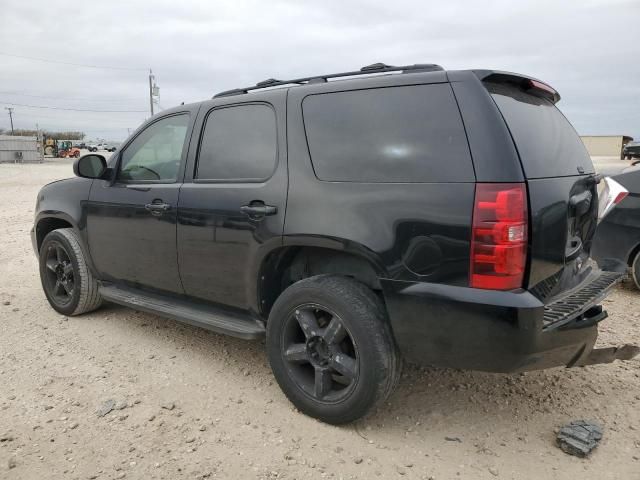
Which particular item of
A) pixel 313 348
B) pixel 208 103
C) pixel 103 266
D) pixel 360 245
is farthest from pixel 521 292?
pixel 103 266

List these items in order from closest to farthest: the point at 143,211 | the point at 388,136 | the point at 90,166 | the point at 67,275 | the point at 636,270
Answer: the point at 388,136 < the point at 143,211 < the point at 90,166 < the point at 67,275 < the point at 636,270

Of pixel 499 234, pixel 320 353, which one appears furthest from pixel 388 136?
pixel 320 353

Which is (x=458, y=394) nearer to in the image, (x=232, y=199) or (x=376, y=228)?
(x=376, y=228)

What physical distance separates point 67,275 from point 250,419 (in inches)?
101

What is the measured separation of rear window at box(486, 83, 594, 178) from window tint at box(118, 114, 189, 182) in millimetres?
2191

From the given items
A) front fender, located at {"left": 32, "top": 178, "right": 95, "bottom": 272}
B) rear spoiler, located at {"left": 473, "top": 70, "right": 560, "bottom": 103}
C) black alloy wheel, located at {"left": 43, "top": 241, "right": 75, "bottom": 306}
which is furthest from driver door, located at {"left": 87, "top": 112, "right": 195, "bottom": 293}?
rear spoiler, located at {"left": 473, "top": 70, "right": 560, "bottom": 103}

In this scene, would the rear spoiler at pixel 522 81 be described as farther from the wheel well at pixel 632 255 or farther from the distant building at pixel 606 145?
the distant building at pixel 606 145

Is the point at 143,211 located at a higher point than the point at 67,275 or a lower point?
higher

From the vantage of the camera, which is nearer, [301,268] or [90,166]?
[301,268]

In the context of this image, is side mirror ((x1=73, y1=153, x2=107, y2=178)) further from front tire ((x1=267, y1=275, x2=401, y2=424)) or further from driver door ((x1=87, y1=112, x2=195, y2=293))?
front tire ((x1=267, y1=275, x2=401, y2=424))

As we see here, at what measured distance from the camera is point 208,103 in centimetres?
363

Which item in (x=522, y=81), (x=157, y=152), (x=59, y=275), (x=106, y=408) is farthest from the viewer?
(x=59, y=275)

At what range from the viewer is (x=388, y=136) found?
105 inches

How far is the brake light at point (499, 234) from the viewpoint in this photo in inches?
91.0
